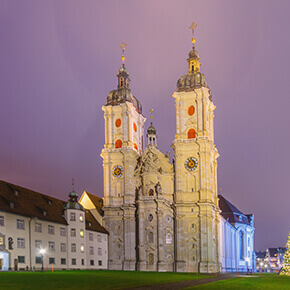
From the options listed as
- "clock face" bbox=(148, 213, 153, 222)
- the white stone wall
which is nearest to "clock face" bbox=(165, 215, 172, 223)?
"clock face" bbox=(148, 213, 153, 222)

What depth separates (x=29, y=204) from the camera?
5828cm

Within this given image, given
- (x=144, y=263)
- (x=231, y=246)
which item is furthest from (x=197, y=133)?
(x=231, y=246)

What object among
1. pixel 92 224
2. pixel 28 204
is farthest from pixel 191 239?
pixel 28 204

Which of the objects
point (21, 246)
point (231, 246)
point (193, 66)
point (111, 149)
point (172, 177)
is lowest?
point (231, 246)

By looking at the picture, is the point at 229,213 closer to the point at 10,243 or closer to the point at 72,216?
the point at 72,216

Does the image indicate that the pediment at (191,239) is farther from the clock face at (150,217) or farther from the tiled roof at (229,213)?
the tiled roof at (229,213)

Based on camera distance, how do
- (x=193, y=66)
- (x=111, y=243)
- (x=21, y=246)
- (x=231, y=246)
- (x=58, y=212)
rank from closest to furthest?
(x=21, y=246) → (x=58, y=212) → (x=111, y=243) → (x=193, y=66) → (x=231, y=246)

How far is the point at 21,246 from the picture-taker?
5322cm

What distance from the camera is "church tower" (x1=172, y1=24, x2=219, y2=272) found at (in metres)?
72.2

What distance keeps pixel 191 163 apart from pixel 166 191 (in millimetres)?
6500

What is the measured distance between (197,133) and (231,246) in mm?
32124

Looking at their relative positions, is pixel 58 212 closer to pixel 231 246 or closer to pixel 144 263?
pixel 144 263

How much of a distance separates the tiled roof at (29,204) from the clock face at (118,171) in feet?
40.9

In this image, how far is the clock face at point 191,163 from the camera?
7525 cm
